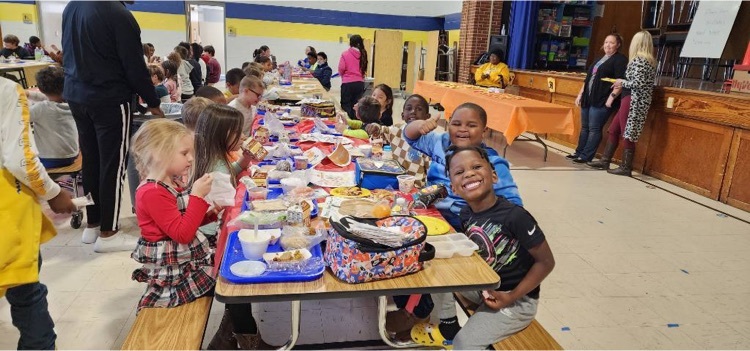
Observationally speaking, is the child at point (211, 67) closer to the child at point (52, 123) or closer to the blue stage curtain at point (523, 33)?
the blue stage curtain at point (523, 33)

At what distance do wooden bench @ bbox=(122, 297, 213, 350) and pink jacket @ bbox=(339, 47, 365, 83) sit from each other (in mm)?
6371

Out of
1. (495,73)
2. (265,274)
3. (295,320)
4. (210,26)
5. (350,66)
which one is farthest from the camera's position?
(210,26)

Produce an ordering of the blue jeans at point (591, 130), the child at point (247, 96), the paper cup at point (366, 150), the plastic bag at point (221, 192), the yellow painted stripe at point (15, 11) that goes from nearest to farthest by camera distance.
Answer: the plastic bag at point (221, 192) → the paper cup at point (366, 150) → the child at point (247, 96) → the blue jeans at point (591, 130) → the yellow painted stripe at point (15, 11)

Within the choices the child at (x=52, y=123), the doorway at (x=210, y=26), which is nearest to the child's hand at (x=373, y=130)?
the child at (x=52, y=123)

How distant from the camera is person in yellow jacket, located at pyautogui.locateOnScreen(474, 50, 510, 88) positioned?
8.45 metres

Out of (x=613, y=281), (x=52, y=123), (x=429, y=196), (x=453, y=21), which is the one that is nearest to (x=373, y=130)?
(x=429, y=196)

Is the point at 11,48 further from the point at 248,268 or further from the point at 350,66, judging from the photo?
the point at 248,268

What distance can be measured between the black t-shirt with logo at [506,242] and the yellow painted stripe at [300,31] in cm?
1511

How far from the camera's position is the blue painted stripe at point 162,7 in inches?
565

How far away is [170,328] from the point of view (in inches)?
62.6

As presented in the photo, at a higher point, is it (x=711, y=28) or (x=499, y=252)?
(x=711, y=28)

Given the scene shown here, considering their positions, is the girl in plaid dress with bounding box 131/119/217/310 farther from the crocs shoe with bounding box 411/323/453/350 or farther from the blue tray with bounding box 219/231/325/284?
the crocs shoe with bounding box 411/323/453/350

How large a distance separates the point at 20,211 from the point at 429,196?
1520 mm

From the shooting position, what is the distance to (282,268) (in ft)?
4.59
